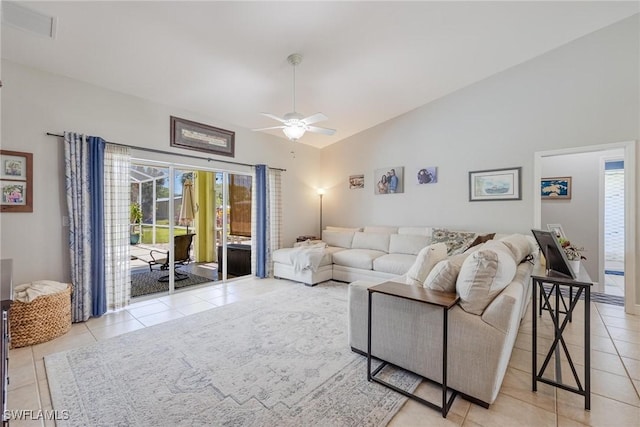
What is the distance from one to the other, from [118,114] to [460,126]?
514 cm

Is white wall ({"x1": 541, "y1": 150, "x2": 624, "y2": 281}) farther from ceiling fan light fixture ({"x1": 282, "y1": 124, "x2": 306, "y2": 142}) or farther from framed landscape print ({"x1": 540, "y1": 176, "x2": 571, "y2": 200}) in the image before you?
ceiling fan light fixture ({"x1": 282, "y1": 124, "x2": 306, "y2": 142})

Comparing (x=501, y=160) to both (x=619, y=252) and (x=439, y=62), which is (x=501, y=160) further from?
(x=619, y=252)

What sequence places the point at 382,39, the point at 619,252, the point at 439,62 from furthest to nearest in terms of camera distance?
the point at 619,252 → the point at 439,62 → the point at 382,39

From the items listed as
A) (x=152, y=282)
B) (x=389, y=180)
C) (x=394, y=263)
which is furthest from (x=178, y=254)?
(x=389, y=180)

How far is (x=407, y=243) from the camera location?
485cm

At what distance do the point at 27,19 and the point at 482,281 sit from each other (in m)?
4.23

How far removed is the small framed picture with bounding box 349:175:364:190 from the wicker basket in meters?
4.91

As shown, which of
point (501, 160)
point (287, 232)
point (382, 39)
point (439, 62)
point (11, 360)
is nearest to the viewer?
point (11, 360)

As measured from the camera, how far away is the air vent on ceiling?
2250 millimetres

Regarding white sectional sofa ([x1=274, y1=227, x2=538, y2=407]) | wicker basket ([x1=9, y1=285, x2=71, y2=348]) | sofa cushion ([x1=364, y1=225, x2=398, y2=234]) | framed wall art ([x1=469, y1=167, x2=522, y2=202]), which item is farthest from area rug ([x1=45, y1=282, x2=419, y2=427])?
framed wall art ([x1=469, y1=167, x2=522, y2=202])

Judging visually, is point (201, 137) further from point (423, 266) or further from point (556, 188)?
point (556, 188)

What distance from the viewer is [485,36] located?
332 centimetres

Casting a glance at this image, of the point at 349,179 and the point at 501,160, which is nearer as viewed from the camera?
the point at 501,160

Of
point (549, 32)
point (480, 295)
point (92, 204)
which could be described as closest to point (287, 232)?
point (92, 204)
